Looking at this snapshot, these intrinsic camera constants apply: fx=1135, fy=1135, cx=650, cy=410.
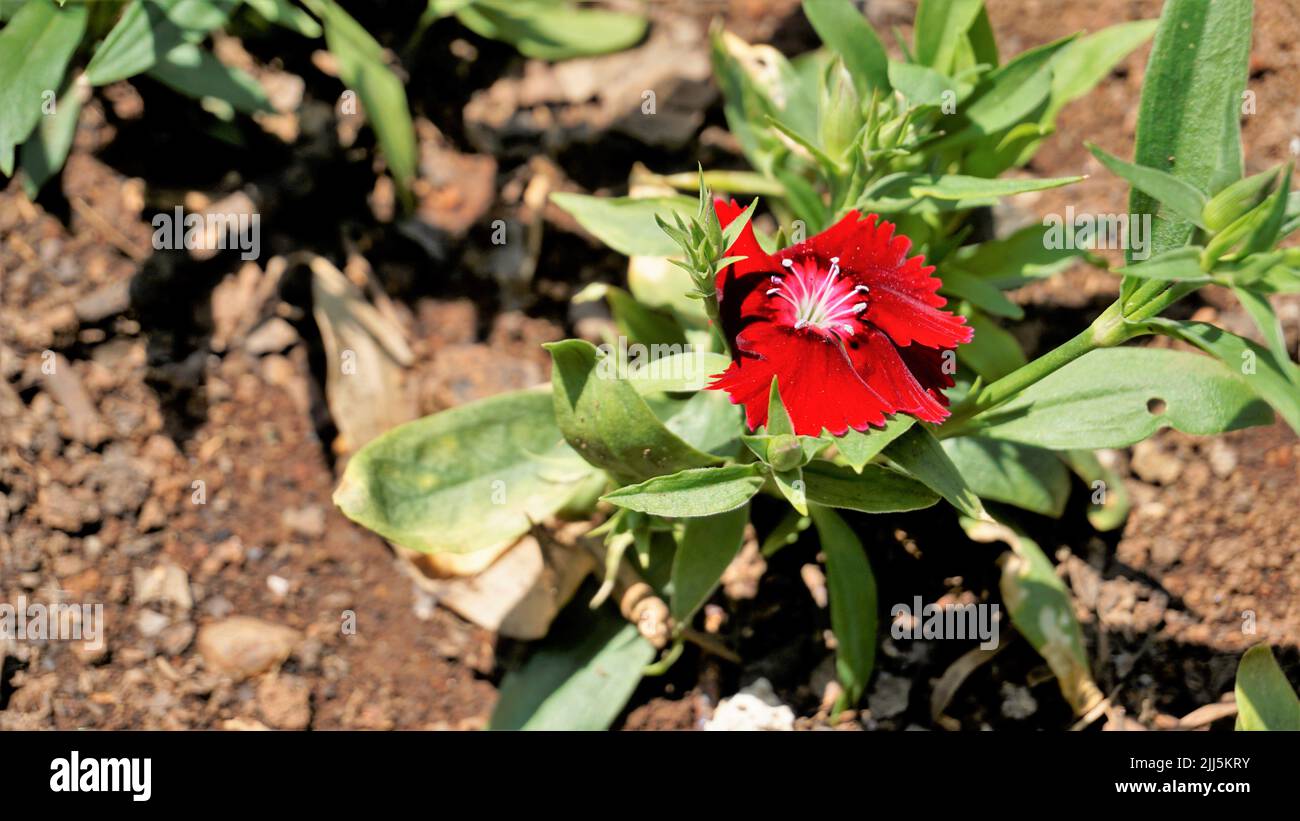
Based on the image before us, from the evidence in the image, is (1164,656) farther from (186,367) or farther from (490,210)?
(186,367)

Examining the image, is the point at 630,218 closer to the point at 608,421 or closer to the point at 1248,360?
the point at 608,421

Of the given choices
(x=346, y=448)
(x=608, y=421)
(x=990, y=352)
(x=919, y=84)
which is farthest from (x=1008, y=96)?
(x=346, y=448)

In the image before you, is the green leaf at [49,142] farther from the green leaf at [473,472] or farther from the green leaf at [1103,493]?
the green leaf at [1103,493]

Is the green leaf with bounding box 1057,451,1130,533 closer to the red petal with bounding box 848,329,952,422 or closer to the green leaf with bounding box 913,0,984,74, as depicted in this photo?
the red petal with bounding box 848,329,952,422

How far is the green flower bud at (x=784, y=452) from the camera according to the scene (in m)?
2.06

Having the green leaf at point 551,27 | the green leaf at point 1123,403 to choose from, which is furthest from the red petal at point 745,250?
the green leaf at point 551,27

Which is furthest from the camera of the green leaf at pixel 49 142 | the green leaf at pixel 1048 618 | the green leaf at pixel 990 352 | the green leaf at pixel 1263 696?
the green leaf at pixel 49 142

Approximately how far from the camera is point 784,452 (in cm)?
207

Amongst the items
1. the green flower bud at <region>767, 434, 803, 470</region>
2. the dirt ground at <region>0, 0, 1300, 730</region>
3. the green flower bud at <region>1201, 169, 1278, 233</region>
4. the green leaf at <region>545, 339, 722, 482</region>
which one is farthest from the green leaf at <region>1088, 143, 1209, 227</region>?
the dirt ground at <region>0, 0, 1300, 730</region>

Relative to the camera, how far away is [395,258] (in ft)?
11.2

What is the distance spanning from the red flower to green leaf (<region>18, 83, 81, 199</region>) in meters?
1.87

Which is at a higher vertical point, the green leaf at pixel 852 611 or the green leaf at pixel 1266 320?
the green leaf at pixel 1266 320

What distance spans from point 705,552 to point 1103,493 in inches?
42.9

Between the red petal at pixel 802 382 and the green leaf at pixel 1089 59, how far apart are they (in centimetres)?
113
